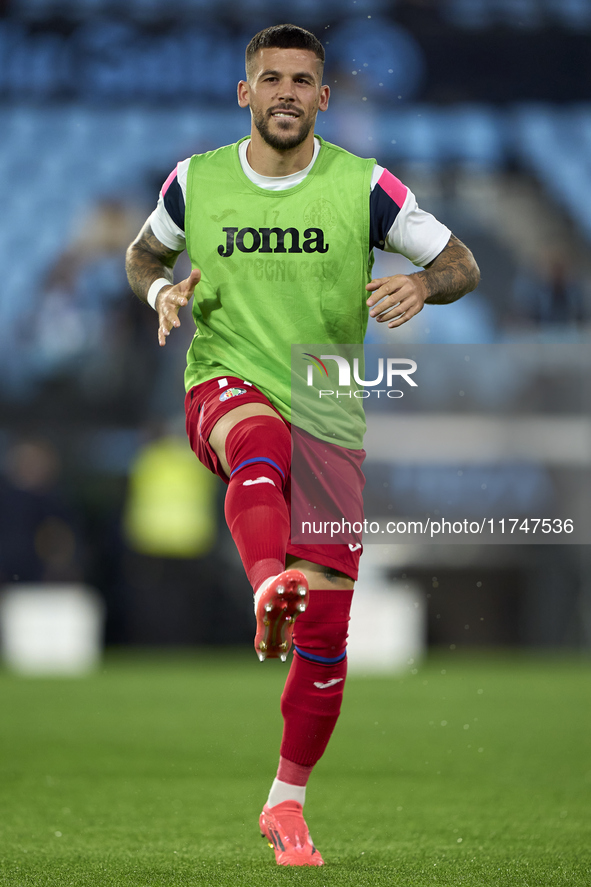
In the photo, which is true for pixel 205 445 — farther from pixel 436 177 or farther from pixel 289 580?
pixel 436 177

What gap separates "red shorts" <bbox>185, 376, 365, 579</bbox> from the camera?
304cm

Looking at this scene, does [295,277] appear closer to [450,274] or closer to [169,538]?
[450,274]

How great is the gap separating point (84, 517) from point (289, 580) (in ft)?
25.6

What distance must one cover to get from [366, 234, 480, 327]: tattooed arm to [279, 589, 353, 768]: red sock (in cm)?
75

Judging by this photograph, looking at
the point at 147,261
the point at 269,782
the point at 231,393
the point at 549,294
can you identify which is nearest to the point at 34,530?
the point at 549,294

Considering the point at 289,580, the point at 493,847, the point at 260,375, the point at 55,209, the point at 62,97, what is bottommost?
the point at 493,847

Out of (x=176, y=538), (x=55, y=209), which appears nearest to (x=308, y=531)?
(x=176, y=538)

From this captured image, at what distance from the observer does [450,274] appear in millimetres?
3117

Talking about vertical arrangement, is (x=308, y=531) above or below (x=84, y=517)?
below

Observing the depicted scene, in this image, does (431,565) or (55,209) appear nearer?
(431,565)

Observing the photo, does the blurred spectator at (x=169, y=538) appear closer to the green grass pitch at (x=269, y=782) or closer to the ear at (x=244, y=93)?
the green grass pitch at (x=269, y=782)

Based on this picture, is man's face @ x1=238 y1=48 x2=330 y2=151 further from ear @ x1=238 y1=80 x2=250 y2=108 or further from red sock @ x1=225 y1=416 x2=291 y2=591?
red sock @ x1=225 y1=416 x2=291 y2=591

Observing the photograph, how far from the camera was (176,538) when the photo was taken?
9.45 meters

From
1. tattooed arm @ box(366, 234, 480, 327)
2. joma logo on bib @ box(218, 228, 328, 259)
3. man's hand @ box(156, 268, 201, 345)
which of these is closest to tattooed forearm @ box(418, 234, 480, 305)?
tattooed arm @ box(366, 234, 480, 327)
